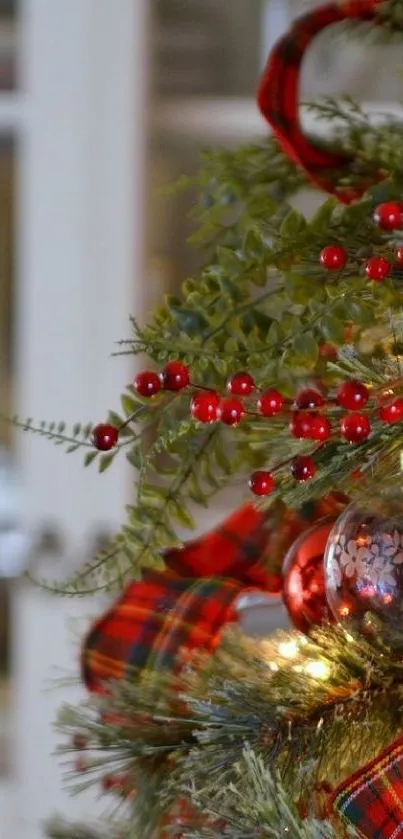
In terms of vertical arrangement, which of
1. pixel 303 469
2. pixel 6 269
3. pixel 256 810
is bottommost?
pixel 6 269

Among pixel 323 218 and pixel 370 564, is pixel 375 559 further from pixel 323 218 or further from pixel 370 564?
pixel 323 218

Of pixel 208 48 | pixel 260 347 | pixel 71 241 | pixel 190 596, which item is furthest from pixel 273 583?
pixel 208 48

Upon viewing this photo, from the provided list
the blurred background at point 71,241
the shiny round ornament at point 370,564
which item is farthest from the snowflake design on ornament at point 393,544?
the blurred background at point 71,241

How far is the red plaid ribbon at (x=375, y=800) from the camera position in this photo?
1.07 feet

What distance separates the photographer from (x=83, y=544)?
1.16 m

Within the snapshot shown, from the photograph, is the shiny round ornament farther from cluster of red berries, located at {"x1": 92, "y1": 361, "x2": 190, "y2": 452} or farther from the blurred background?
the blurred background

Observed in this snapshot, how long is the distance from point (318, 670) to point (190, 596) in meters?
0.10

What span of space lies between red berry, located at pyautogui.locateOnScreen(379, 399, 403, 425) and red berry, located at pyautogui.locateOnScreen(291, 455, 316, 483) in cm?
3

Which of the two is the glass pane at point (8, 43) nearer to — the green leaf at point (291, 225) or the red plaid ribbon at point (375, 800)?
the green leaf at point (291, 225)

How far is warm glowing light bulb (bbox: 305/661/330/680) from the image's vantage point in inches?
13.6

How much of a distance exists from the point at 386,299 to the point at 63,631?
0.90 m

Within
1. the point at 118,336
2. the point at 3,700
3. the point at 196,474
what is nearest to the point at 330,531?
the point at 196,474

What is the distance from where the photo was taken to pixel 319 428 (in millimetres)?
301

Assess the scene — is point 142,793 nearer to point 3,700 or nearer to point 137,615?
point 137,615
